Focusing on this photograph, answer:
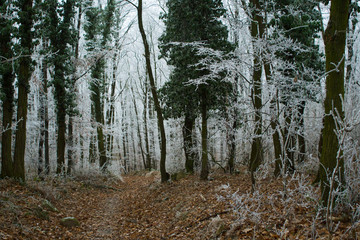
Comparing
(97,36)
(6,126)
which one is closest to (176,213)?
(6,126)

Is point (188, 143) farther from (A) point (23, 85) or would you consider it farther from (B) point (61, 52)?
(A) point (23, 85)

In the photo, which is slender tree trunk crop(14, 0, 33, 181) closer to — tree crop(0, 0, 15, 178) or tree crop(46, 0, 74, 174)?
tree crop(0, 0, 15, 178)

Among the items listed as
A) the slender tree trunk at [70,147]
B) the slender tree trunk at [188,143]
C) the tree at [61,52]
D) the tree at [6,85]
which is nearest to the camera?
the tree at [6,85]

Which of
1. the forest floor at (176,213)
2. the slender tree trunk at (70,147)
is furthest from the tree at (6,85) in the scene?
the slender tree trunk at (70,147)

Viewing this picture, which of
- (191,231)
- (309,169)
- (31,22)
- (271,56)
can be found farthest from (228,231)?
(31,22)

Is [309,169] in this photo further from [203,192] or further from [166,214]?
[166,214]

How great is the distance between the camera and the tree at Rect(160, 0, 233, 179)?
34.5 feet

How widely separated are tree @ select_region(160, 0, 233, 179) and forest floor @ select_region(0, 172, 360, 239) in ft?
9.42

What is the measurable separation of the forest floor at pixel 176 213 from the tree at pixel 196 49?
2.87m

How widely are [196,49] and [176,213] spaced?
644cm

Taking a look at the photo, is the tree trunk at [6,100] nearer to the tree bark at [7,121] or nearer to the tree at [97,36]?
the tree bark at [7,121]

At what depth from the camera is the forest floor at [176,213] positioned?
4484 millimetres

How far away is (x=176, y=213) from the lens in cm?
749

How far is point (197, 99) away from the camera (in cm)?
1127
